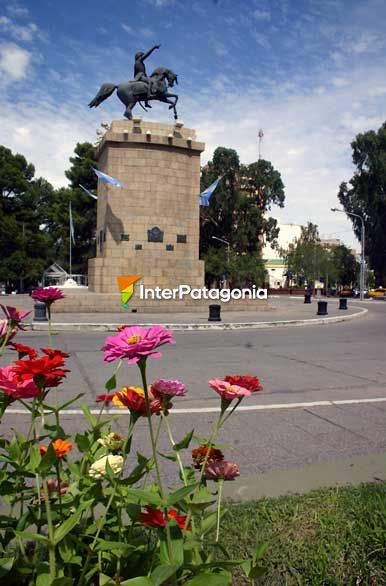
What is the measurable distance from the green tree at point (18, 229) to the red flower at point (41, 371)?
51.4m

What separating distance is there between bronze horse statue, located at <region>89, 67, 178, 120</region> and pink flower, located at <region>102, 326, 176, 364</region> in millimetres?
24287

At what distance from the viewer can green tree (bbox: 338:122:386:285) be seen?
193 feet

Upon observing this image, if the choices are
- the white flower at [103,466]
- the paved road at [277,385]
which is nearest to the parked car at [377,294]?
the paved road at [277,385]

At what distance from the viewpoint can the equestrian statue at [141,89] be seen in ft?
79.0

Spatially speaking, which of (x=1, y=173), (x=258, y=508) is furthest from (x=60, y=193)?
(x=258, y=508)

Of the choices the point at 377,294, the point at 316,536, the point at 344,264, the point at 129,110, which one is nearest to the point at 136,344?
the point at 316,536

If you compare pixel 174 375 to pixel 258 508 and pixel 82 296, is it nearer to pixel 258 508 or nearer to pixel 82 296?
pixel 258 508

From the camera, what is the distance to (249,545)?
2588 mm

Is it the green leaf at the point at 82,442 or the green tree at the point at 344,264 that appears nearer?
the green leaf at the point at 82,442

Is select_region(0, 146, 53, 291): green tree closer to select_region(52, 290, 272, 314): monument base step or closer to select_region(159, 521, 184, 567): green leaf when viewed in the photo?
select_region(52, 290, 272, 314): monument base step

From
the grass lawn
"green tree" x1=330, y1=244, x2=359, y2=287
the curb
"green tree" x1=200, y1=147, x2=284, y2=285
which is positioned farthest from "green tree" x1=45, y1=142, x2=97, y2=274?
the grass lawn

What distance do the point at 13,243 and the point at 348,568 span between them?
52.4 metres

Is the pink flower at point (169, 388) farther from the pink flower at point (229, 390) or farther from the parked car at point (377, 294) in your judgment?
the parked car at point (377, 294)

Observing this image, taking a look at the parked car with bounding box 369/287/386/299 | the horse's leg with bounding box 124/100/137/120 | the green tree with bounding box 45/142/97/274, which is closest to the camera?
the horse's leg with bounding box 124/100/137/120
